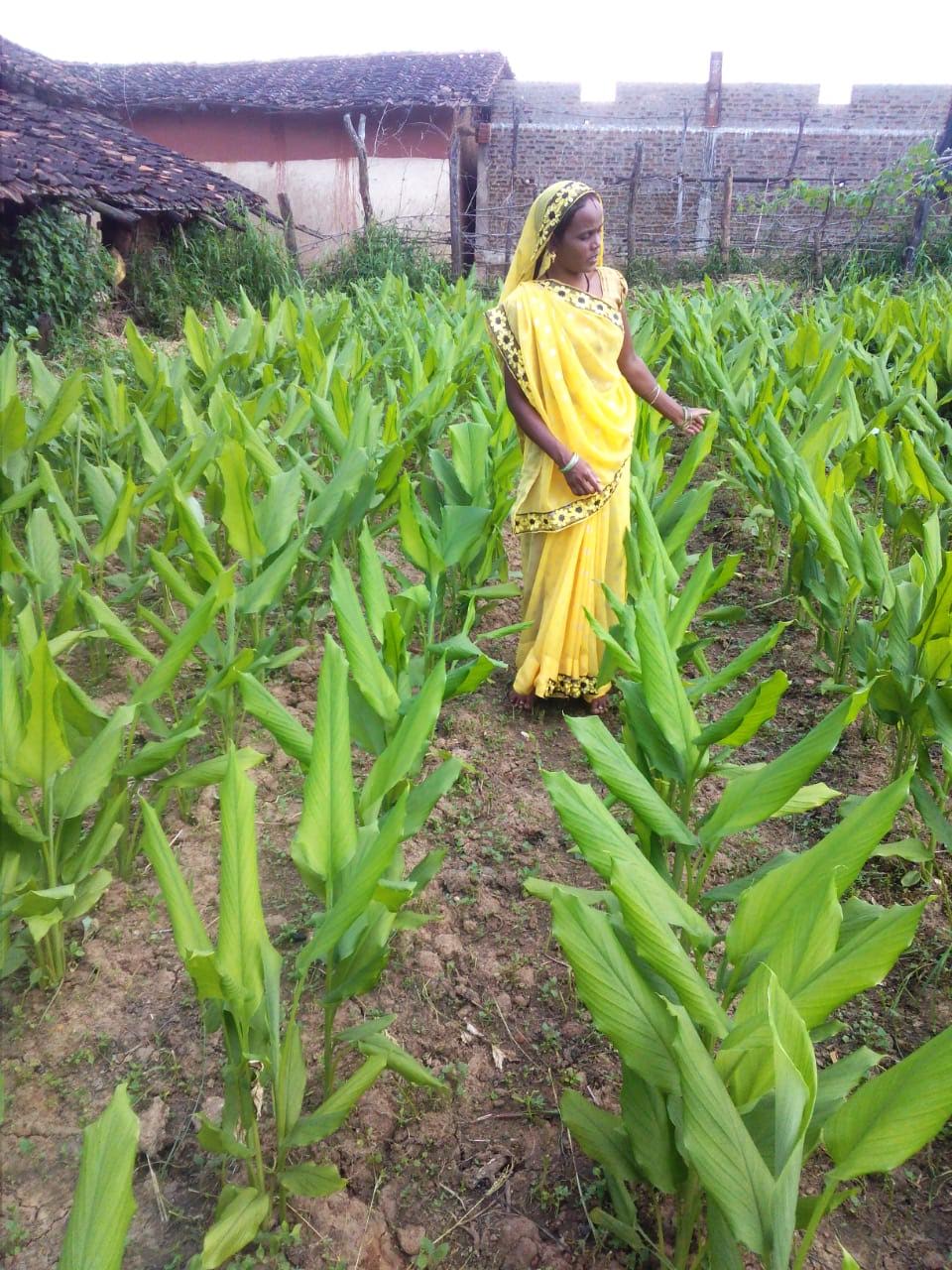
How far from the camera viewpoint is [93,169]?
971 cm

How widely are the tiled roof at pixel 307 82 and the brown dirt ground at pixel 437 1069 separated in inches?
646

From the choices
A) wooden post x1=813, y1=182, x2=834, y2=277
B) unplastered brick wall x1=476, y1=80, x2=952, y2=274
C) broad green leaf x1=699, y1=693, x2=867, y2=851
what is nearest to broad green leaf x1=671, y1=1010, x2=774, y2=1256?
broad green leaf x1=699, y1=693, x2=867, y2=851

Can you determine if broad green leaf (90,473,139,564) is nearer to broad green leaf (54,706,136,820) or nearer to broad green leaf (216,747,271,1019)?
broad green leaf (54,706,136,820)

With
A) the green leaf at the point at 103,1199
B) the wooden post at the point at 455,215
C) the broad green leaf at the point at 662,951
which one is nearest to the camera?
the green leaf at the point at 103,1199

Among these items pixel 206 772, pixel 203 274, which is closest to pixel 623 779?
pixel 206 772

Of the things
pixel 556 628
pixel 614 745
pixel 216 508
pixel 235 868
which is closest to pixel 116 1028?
pixel 235 868

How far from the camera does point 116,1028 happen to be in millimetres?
1574

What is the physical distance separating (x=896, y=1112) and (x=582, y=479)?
5.45ft

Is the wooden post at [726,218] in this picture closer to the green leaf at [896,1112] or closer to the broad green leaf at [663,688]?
the broad green leaf at [663,688]

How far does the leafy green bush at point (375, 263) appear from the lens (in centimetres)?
1213

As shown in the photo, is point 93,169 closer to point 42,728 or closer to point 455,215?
point 455,215

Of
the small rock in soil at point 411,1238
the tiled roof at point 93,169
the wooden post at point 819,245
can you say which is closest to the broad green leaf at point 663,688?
the small rock in soil at point 411,1238

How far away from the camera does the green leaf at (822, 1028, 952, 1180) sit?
2.81 ft

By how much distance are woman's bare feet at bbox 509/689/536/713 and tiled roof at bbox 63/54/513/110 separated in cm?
1568
